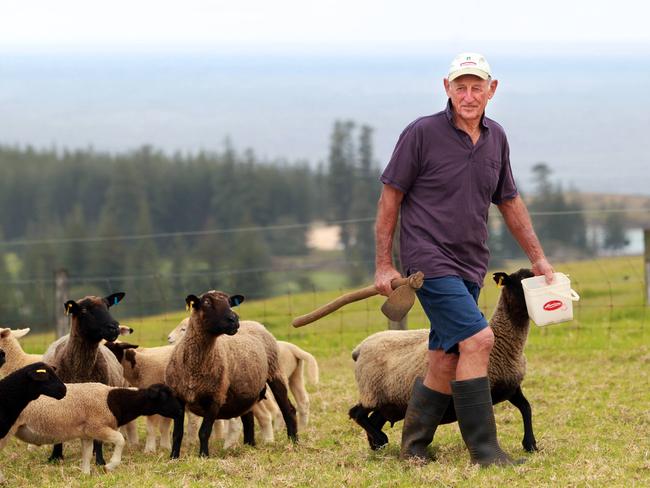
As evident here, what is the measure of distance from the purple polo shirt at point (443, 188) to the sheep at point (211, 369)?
2.20 m

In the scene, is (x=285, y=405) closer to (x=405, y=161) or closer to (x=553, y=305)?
(x=553, y=305)

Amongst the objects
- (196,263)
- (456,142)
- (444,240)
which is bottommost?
(196,263)

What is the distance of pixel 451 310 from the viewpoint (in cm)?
752

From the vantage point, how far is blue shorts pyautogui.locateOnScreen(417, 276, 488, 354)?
7.50 m

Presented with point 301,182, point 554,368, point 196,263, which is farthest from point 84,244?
point 554,368

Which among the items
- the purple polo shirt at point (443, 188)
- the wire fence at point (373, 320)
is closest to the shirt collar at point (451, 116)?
the purple polo shirt at point (443, 188)

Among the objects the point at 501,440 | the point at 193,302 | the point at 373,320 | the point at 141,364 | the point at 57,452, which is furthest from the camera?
the point at 373,320

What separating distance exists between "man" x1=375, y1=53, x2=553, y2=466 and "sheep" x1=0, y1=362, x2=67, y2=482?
2673 mm

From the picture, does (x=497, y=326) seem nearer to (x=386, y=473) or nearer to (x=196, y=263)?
(x=386, y=473)

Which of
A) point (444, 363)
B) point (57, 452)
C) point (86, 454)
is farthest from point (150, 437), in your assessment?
point (444, 363)

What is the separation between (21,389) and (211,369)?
1649 mm

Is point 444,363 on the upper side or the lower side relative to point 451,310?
lower

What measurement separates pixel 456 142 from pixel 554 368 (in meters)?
6.44

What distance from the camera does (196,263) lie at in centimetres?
9675
